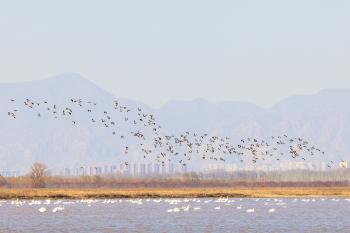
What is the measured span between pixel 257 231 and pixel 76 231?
478 inches

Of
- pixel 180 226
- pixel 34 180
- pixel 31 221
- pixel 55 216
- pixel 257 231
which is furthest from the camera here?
pixel 34 180

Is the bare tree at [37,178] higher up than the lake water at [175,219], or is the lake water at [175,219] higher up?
the bare tree at [37,178]

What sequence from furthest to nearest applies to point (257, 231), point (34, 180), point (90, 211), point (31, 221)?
1. point (34, 180)
2. point (90, 211)
3. point (31, 221)
4. point (257, 231)

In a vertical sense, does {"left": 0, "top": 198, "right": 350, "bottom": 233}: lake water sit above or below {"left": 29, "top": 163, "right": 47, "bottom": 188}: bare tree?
below

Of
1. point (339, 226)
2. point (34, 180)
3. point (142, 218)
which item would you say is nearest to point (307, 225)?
point (339, 226)

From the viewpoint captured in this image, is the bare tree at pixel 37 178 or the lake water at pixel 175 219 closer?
the lake water at pixel 175 219

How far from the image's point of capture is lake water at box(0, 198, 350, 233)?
75.1 m

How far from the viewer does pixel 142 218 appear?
286 feet

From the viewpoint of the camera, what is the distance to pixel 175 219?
85.7 meters

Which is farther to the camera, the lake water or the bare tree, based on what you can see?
the bare tree

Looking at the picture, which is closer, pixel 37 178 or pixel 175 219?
pixel 175 219

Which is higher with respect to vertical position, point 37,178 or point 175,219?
point 37,178

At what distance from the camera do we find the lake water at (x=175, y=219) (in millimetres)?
75062

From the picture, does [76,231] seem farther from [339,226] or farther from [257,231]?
[339,226]
